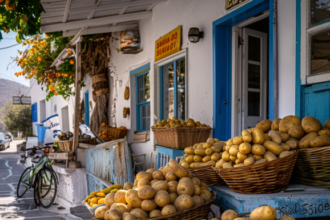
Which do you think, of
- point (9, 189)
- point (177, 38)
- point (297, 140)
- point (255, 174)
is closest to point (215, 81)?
point (177, 38)

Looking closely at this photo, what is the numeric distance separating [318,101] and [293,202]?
3.85 feet

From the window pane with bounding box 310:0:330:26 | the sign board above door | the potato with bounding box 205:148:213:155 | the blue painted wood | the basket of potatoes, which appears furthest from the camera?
the sign board above door

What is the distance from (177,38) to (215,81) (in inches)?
52.9

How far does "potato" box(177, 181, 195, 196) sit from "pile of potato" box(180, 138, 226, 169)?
0.41 m

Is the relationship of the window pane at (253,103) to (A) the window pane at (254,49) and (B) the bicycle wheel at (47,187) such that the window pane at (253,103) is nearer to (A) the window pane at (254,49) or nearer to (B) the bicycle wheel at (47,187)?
(A) the window pane at (254,49)

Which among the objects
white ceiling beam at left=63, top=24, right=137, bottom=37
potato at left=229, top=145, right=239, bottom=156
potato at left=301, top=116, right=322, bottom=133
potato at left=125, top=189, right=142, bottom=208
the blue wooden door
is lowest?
potato at left=125, top=189, right=142, bottom=208

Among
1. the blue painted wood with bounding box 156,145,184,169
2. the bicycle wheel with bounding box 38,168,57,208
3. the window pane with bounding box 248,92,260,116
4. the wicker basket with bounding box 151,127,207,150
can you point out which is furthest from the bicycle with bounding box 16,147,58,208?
the window pane with bounding box 248,92,260,116

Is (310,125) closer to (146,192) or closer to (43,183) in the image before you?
(146,192)

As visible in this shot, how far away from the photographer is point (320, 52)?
2.74m

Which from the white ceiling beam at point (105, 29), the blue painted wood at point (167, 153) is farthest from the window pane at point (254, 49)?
the white ceiling beam at point (105, 29)

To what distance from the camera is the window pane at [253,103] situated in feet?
14.1

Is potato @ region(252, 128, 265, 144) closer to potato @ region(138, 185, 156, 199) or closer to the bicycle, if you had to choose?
potato @ region(138, 185, 156, 199)

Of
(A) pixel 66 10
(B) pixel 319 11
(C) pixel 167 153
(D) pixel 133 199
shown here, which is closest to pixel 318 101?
(B) pixel 319 11

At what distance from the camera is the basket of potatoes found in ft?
7.97
